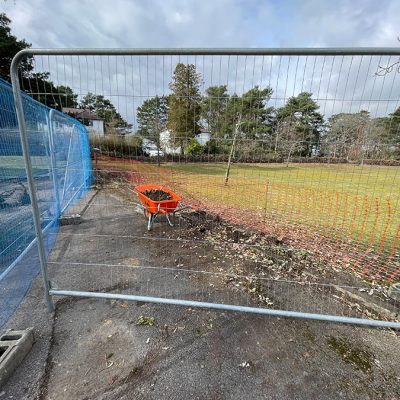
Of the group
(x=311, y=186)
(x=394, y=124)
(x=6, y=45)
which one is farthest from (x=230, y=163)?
(x=6, y=45)

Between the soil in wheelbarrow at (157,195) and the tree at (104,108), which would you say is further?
the soil in wheelbarrow at (157,195)

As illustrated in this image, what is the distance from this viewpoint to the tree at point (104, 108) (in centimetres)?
202

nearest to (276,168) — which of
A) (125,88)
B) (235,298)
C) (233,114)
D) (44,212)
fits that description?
(233,114)

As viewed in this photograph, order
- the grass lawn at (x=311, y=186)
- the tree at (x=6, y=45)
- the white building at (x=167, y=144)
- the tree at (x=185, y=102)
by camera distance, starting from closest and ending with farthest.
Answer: the tree at (x=185, y=102), the white building at (x=167, y=144), the grass lawn at (x=311, y=186), the tree at (x=6, y=45)

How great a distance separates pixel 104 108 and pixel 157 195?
9.32 feet

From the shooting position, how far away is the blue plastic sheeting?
2.39 meters


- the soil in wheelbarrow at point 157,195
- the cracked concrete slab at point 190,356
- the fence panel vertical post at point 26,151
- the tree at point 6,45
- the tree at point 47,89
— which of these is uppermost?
the tree at point 6,45

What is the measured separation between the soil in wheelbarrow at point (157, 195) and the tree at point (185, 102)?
2269 mm

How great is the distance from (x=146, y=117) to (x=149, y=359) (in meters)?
2.27

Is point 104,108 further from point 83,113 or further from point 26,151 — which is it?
point 26,151

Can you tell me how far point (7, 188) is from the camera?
104 inches

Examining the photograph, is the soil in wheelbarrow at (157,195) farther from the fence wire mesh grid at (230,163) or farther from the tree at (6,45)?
the tree at (6,45)

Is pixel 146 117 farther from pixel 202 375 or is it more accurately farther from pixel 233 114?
pixel 202 375

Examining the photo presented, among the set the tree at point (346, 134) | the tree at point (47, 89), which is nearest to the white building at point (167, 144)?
the tree at point (47, 89)
